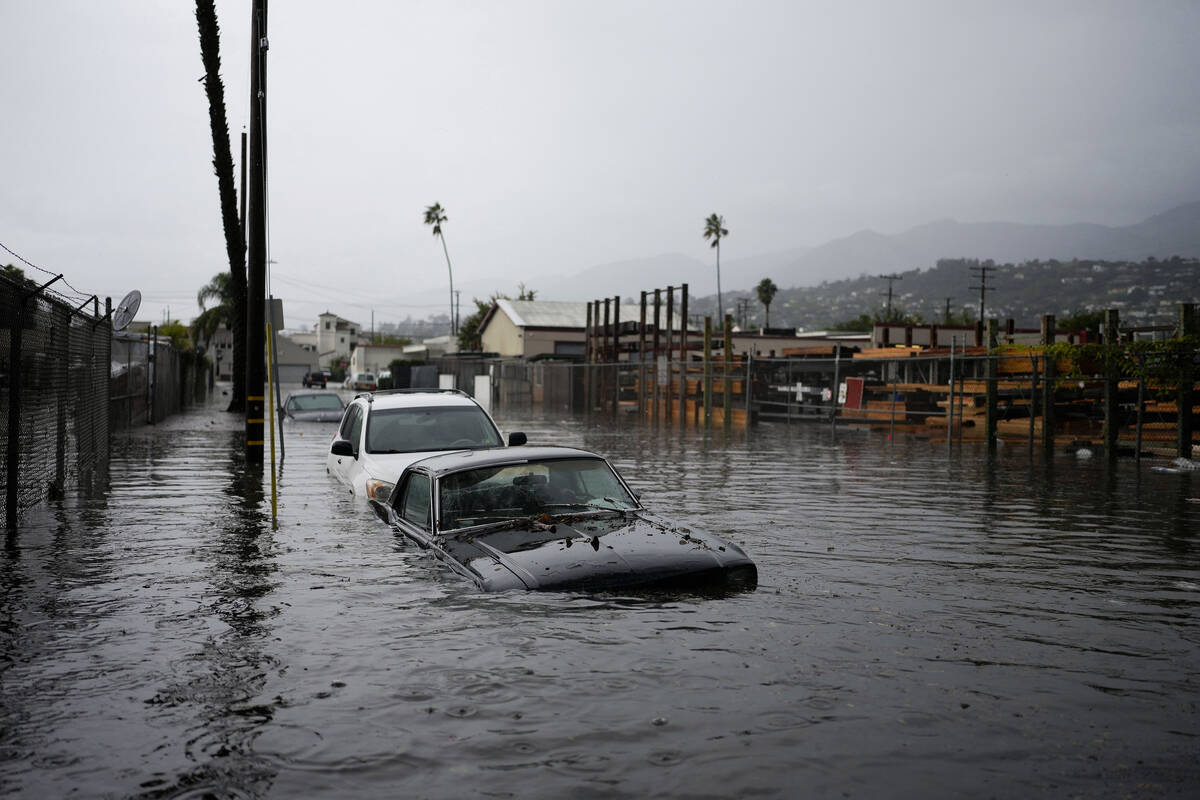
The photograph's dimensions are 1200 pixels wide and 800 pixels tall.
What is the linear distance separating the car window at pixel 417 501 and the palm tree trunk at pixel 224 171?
22660 mm

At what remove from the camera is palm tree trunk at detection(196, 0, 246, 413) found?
2794 centimetres

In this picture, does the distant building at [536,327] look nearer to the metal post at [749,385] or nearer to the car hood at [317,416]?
the metal post at [749,385]

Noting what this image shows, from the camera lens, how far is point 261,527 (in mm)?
11281

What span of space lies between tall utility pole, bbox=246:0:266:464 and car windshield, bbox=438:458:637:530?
977 centimetres

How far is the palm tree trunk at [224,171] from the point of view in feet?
91.7

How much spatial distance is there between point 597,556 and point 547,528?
74cm

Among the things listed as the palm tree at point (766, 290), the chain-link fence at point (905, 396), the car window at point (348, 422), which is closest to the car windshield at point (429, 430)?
the car window at point (348, 422)

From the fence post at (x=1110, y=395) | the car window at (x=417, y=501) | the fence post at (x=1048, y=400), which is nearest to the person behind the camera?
the car window at (x=417, y=501)

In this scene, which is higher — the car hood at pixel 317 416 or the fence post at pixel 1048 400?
the fence post at pixel 1048 400

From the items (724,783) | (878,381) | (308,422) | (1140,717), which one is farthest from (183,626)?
(878,381)

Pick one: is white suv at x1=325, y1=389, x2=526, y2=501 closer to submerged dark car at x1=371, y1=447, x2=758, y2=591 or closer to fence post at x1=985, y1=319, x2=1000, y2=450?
submerged dark car at x1=371, y1=447, x2=758, y2=591

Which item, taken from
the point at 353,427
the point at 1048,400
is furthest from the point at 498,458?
the point at 1048,400

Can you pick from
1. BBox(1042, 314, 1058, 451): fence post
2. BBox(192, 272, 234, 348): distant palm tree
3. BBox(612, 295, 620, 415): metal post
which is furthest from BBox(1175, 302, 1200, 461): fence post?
BBox(192, 272, 234, 348): distant palm tree

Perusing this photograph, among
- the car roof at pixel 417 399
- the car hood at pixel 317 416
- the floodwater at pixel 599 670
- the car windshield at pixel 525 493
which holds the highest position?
the car roof at pixel 417 399
